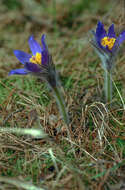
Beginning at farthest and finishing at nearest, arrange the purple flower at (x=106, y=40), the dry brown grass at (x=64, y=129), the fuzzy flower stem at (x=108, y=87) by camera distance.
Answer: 1. the fuzzy flower stem at (x=108, y=87)
2. the purple flower at (x=106, y=40)
3. the dry brown grass at (x=64, y=129)

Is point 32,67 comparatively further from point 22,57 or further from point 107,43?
point 107,43

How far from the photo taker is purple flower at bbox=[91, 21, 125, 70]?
177cm

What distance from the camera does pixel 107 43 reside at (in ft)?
5.83

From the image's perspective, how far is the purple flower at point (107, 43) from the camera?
177cm

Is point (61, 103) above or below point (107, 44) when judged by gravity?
below

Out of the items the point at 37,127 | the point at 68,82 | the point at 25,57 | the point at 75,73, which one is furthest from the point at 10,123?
the point at 75,73

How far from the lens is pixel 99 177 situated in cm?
154

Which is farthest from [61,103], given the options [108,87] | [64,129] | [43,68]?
[108,87]

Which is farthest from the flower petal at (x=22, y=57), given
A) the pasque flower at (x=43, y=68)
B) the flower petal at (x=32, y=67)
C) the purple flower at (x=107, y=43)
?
the purple flower at (x=107, y=43)

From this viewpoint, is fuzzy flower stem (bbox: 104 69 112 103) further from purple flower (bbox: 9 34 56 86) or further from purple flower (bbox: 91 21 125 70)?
purple flower (bbox: 9 34 56 86)

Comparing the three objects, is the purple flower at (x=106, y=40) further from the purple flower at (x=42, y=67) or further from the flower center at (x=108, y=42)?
the purple flower at (x=42, y=67)

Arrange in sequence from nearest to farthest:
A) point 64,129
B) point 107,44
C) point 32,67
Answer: point 32,67 → point 107,44 → point 64,129

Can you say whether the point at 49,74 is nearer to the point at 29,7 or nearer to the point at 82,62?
the point at 82,62

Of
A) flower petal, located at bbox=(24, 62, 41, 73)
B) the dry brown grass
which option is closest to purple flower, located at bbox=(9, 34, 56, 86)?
flower petal, located at bbox=(24, 62, 41, 73)
